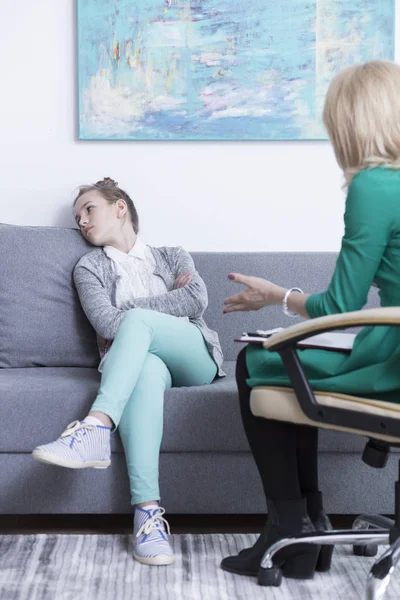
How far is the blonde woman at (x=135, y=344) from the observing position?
1.89 m

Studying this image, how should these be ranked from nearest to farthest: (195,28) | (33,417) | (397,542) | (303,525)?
(397,542), (303,525), (33,417), (195,28)

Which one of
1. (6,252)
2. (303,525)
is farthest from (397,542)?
(6,252)

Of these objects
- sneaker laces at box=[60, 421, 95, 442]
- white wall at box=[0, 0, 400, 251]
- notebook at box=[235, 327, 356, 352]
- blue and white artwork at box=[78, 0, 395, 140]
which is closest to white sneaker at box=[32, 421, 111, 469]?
sneaker laces at box=[60, 421, 95, 442]

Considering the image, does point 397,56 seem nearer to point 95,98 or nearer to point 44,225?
point 95,98

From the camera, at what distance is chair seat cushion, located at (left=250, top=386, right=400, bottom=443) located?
1.45m

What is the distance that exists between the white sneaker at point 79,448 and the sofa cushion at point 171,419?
0.24 m

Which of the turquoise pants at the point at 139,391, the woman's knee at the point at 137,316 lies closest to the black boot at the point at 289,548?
the turquoise pants at the point at 139,391

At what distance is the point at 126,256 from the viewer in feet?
8.66

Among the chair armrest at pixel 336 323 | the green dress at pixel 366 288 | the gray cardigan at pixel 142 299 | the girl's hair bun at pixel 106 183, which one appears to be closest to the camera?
the chair armrest at pixel 336 323

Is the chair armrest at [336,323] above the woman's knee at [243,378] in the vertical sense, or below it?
above

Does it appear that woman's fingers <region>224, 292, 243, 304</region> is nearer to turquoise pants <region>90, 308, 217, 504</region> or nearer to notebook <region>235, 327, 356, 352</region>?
notebook <region>235, 327, 356, 352</region>

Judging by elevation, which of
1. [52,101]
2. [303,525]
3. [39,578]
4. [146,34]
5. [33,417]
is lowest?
[39,578]

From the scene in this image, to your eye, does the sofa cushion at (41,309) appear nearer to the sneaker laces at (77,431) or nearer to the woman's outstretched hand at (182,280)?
the woman's outstretched hand at (182,280)

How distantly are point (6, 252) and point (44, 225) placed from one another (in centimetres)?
40
